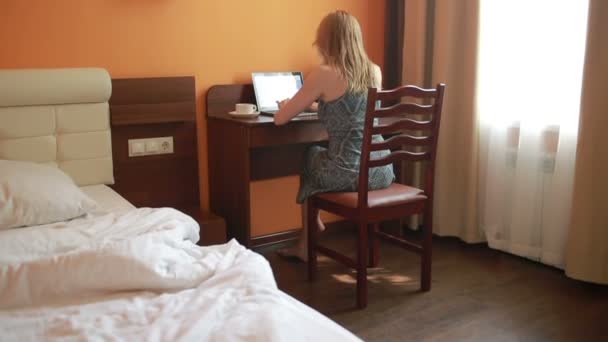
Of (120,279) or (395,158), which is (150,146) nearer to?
(395,158)

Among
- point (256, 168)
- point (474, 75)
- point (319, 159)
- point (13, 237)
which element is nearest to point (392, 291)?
point (319, 159)

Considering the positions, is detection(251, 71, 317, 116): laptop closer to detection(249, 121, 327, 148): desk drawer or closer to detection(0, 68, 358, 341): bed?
detection(249, 121, 327, 148): desk drawer

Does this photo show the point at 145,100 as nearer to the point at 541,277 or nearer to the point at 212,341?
the point at 212,341

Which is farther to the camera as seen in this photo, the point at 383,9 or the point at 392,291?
the point at 383,9

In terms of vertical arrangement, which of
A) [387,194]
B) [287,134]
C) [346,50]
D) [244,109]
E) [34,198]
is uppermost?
[346,50]

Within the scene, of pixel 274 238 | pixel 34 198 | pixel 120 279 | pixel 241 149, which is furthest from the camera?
pixel 274 238

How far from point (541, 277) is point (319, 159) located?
1.28 meters

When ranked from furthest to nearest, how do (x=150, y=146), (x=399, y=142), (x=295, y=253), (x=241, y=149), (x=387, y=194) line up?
(x=295, y=253) → (x=150, y=146) → (x=241, y=149) → (x=387, y=194) → (x=399, y=142)

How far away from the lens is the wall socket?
283cm

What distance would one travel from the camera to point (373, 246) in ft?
9.80

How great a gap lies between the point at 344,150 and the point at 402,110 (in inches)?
13.5

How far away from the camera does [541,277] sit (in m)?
2.91

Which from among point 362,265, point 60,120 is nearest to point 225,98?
point 60,120

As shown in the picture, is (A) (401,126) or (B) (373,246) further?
(B) (373,246)
